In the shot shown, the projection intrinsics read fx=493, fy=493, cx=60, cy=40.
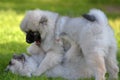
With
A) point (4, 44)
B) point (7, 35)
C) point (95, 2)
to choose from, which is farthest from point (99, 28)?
point (95, 2)

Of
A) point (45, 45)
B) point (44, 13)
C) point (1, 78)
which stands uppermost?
point (44, 13)

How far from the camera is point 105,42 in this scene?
8344 mm

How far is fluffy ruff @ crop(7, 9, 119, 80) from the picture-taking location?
8328 millimetres

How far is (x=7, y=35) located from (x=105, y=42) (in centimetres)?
504

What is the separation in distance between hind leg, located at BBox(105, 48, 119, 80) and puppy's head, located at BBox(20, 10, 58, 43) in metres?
1.20

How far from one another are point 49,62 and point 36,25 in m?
0.71

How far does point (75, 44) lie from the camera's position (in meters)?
8.77

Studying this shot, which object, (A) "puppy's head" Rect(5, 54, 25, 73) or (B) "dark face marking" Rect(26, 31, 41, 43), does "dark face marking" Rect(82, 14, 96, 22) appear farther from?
(A) "puppy's head" Rect(5, 54, 25, 73)

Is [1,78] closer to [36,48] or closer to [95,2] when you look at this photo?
[36,48]

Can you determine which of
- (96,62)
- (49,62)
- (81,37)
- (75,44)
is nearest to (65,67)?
(49,62)

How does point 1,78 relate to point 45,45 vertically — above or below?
below

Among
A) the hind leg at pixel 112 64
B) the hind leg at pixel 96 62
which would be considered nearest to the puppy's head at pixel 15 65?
the hind leg at pixel 96 62

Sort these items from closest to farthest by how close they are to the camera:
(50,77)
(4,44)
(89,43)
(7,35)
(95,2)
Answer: (89,43) < (50,77) < (4,44) < (7,35) < (95,2)

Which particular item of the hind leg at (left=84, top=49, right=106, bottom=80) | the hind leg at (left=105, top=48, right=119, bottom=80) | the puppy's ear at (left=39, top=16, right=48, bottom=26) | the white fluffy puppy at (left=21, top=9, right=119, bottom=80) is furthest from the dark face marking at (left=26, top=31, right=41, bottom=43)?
the hind leg at (left=105, top=48, right=119, bottom=80)
